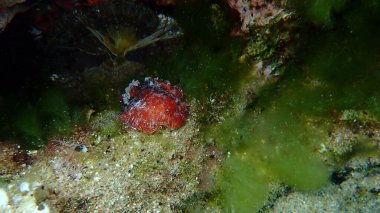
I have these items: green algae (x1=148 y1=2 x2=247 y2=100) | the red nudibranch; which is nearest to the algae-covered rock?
the red nudibranch

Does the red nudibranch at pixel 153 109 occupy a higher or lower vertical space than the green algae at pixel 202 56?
lower

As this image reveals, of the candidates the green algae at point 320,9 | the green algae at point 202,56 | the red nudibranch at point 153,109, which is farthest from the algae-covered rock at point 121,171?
the green algae at point 320,9

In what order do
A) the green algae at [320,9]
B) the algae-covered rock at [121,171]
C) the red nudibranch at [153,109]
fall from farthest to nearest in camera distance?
the red nudibranch at [153,109] < the algae-covered rock at [121,171] < the green algae at [320,9]

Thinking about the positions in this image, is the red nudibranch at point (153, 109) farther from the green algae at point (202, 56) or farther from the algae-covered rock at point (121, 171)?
the green algae at point (202, 56)

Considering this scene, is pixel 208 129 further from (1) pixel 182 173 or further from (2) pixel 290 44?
(2) pixel 290 44

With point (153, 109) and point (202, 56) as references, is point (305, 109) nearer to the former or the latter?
point (202, 56)

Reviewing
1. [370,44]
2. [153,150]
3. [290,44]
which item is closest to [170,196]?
[153,150]

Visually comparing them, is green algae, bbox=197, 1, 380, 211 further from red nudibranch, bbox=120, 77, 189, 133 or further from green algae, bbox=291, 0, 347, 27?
red nudibranch, bbox=120, 77, 189, 133

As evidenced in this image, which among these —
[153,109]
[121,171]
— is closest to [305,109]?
[153,109]
